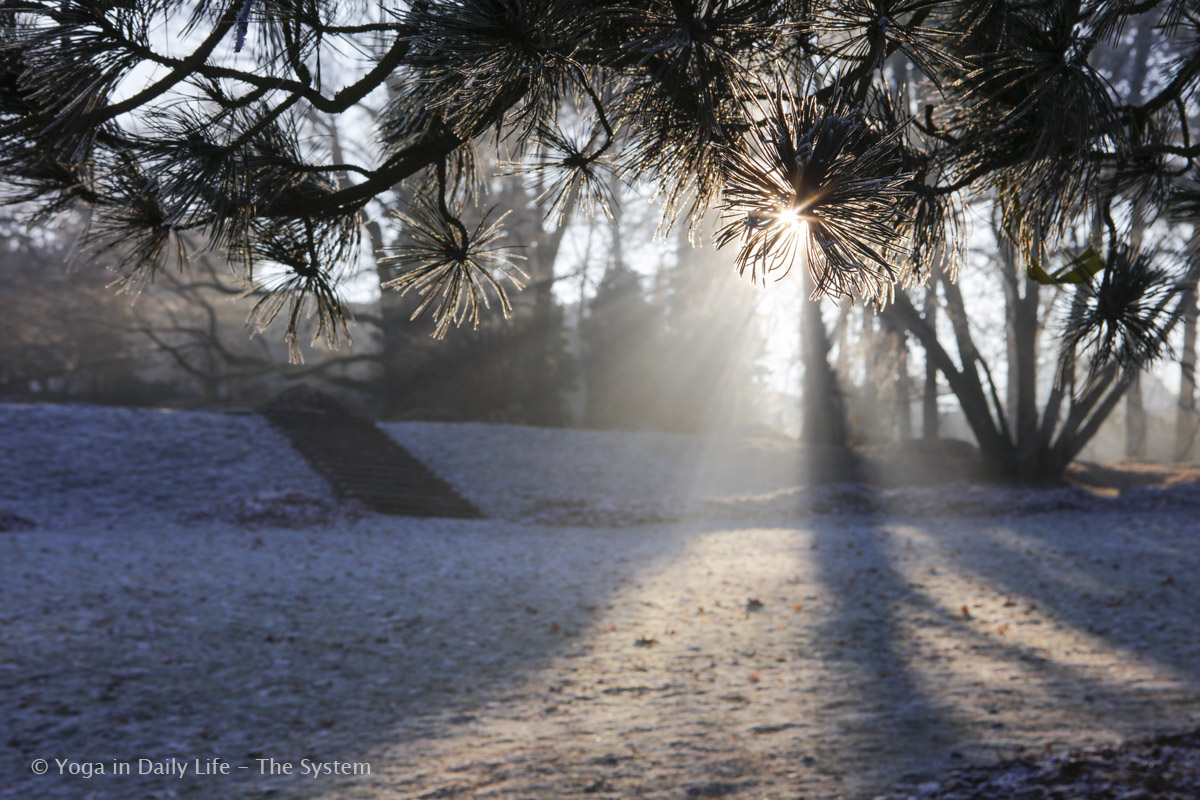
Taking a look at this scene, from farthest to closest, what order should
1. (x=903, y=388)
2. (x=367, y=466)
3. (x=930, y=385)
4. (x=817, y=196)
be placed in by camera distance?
(x=903, y=388), (x=930, y=385), (x=367, y=466), (x=817, y=196)

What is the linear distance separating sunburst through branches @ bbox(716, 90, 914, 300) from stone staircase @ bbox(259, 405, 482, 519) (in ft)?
32.1

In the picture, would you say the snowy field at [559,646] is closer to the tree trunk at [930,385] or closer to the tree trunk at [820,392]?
the tree trunk at [930,385]

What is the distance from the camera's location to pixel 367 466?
43.2ft

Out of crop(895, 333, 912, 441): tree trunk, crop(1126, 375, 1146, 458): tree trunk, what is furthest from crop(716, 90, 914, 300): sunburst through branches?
crop(1126, 375, 1146, 458): tree trunk

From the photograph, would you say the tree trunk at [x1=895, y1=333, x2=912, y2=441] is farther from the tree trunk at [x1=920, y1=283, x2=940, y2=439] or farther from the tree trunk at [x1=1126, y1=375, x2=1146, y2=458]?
the tree trunk at [x1=1126, y1=375, x2=1146, y2=458]

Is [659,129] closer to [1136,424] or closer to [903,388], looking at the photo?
[903,388]

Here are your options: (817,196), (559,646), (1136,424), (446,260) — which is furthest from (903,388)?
(817,196)

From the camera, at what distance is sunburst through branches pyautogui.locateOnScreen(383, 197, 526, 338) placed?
3080 millimetres

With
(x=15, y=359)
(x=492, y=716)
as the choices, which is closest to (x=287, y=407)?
(x=15, y=359)

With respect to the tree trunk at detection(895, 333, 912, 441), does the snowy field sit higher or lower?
lower

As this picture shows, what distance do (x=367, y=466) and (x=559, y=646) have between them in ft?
29.2

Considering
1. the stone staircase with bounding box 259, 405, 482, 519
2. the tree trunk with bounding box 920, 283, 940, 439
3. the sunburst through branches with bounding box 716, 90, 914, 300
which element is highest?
the tree trunk with bounding box 920, 283, 940, 439

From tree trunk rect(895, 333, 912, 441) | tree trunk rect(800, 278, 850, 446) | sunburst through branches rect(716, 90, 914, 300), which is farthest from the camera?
tree trunk rect(800, 278, 850, 446)

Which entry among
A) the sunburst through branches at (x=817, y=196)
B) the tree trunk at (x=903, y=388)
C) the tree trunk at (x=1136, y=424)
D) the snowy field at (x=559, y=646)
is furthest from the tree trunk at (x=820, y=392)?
the sunburst through branches at (x=817, y=196)
